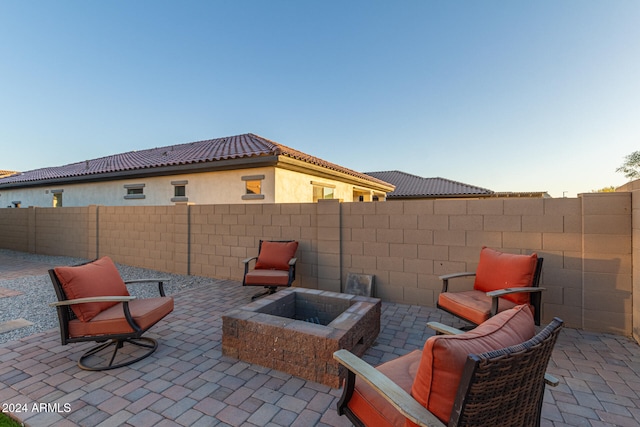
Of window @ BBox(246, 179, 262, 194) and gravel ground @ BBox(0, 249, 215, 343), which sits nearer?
gravel ground @ BBox(0, 249, 215, 343)

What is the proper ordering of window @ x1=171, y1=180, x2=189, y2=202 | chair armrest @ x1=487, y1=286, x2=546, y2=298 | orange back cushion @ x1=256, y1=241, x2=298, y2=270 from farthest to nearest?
1. window @ x1=171, y1=180, x2=189, y2=202
2. orange back cushion @ x1=256, y1=241, x2=298, y2=270
3. chair armrest @ x1=487, y1=286, x2=546, y2=298

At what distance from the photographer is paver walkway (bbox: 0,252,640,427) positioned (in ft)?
7.04

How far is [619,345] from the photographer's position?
3.35m

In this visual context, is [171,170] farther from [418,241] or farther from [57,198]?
[418,241]

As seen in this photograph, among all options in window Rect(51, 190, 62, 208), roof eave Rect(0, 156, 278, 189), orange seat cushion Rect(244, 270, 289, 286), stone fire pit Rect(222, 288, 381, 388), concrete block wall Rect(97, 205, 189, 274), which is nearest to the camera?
stone fire pit Rect(222, 288, 381, 388)

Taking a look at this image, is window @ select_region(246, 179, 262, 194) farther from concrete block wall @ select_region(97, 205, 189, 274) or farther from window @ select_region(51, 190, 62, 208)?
window @ select_region(51, 190, 62, 208)

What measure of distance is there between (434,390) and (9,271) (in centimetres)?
1117

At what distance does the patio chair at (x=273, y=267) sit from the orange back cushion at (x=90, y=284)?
6.73ft

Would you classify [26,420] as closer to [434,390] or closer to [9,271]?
[434,390]

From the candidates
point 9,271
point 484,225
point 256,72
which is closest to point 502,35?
point 484,225

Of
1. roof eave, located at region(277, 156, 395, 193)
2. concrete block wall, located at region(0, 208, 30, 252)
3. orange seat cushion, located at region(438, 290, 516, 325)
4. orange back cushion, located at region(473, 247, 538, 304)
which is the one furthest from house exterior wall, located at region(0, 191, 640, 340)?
concrete block wall, located at region(0, 208, 30, 252)

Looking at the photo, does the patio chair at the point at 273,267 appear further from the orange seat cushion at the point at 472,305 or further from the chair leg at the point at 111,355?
the orange seat cushion at the point at 472,305

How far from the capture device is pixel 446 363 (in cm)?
115

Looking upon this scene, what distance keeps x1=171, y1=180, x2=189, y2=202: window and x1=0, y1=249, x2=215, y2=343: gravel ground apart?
9.66 feet
